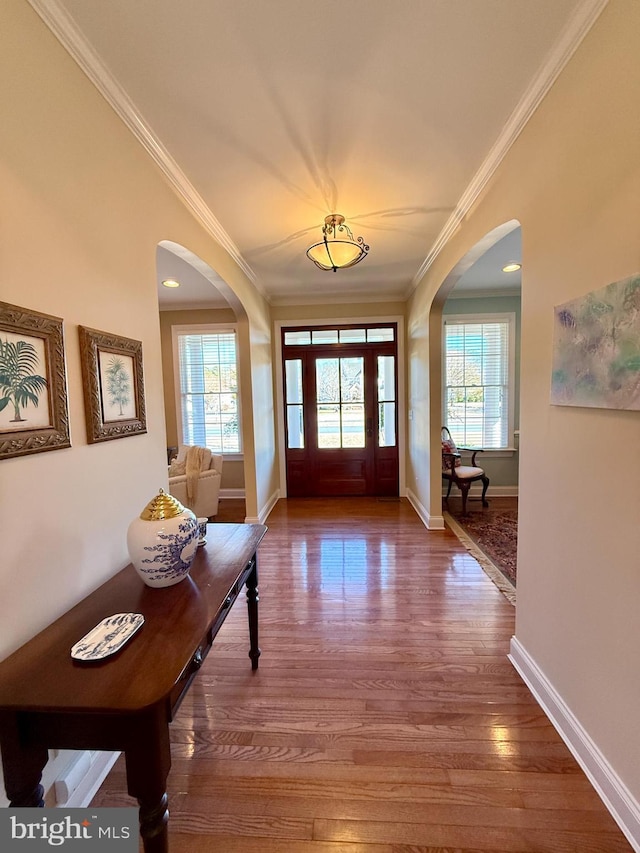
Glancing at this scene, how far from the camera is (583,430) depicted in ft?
4.38

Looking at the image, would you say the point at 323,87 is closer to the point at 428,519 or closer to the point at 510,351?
the point at 428,519

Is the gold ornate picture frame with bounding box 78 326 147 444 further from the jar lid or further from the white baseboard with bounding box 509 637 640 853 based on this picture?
the white baseboard with bounding box 509 637 640 853

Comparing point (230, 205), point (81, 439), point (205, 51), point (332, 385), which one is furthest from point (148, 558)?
point (332, 385)

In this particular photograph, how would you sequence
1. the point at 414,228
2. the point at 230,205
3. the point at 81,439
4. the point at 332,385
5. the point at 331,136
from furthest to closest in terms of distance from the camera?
the point at 332,385
the point at 414,228
the point at 230,205
the point at 331,136
the point at 81,439

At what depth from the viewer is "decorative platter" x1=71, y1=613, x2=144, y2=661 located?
96 centimetres

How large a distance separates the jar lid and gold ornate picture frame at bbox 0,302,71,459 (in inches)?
13.9

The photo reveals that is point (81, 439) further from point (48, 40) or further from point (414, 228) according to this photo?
point (414, 228)

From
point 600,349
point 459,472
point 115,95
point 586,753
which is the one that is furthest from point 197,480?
point 600,349

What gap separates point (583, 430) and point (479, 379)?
12.2 feet

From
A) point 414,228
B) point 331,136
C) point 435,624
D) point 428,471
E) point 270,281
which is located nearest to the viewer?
point 331,136

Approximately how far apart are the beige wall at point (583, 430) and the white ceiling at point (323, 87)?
0.71 feet

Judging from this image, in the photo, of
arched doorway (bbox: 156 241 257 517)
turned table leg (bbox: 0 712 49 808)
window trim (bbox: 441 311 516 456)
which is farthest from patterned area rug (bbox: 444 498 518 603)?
arched doorway (bbox: 156 241 257 517)

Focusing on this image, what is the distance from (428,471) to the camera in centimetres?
381

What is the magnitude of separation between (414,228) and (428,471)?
2329 mm
